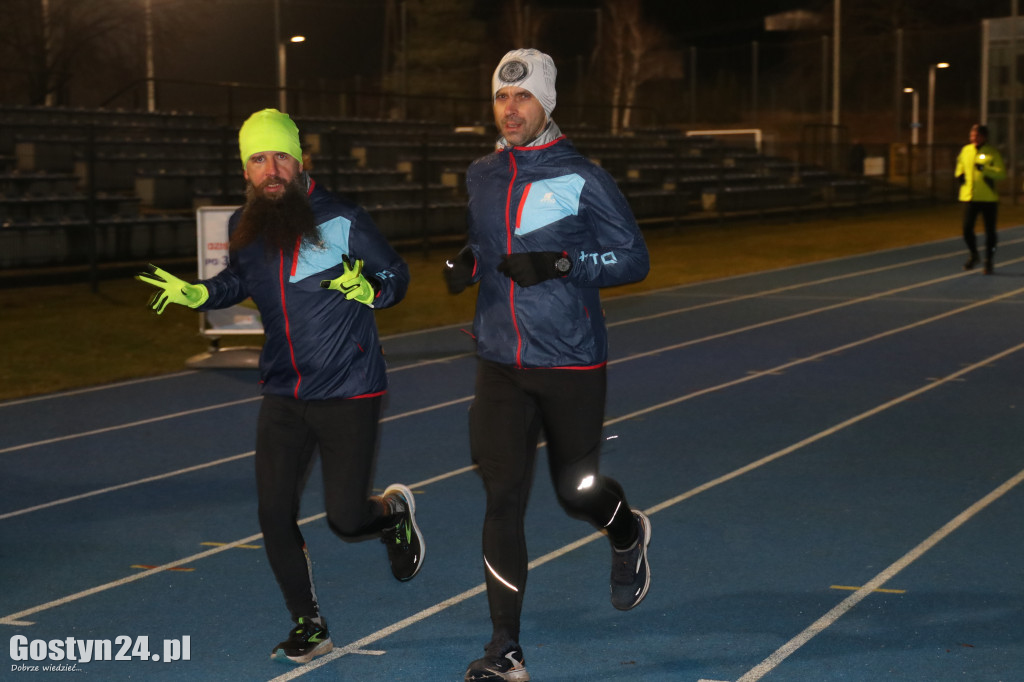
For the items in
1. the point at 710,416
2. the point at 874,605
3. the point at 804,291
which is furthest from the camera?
the point at 804,291

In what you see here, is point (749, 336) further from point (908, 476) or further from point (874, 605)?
point (874, 605)

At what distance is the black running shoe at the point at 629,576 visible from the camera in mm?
5023

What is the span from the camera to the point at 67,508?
22.8 ft

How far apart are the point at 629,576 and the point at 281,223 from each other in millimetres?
1773

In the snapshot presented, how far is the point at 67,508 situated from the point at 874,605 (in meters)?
3.99

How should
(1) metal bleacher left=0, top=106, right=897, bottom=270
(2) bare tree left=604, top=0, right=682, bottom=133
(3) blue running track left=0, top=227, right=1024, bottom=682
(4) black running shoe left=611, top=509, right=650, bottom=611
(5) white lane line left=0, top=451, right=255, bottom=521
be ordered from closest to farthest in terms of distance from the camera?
(3) blue running track left=0, top=227, right=1024, bottom=682 → (4) black running shoe left=611, top=509, right=650, bottom=611 → (5) white lane line left=0, top=451, right=255, bottom=521 → (1) metal bleacher left=0, top=106, right=897, bottom=270 → (2) bare tree left=604, top=0, right=682, bottom=133

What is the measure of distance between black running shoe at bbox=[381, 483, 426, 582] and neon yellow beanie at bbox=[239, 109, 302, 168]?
4.63 ft

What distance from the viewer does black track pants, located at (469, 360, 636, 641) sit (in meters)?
4.45

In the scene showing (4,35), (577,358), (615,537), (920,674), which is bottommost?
(920,674)

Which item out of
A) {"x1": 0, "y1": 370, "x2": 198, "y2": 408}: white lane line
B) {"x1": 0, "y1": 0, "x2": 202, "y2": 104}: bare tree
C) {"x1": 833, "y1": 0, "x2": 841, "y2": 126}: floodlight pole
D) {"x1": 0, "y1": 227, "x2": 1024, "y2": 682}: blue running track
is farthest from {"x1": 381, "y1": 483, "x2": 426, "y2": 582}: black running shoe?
{"x1": 833, "y1": 0, "x2": 841, "y2": 126}: floodlight pole

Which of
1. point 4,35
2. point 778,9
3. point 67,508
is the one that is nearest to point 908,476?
point 67,508

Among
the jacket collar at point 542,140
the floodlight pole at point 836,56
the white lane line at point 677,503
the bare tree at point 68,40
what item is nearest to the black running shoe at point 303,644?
the white lane line at point 677,503

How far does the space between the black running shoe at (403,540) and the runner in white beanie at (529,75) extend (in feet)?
5.45

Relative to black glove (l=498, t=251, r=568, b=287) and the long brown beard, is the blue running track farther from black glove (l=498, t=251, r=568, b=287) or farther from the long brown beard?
the long brown beard
